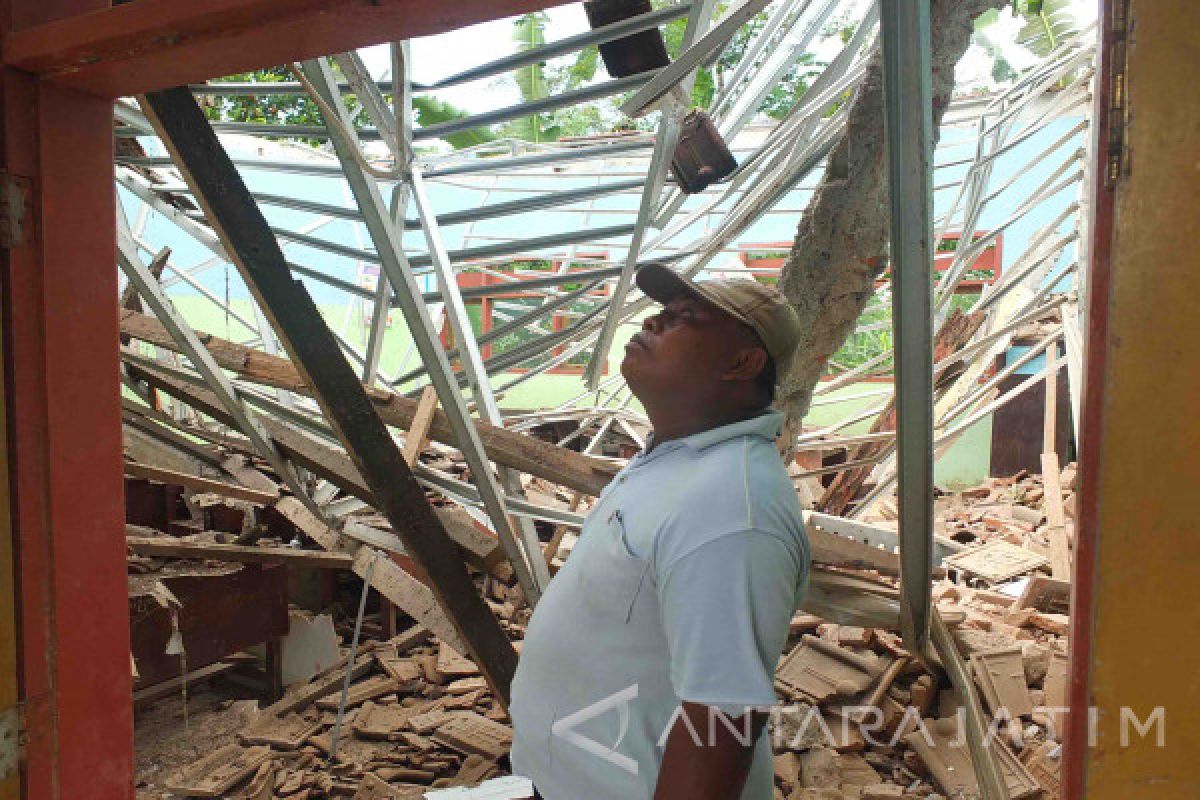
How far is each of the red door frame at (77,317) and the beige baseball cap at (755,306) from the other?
772mm

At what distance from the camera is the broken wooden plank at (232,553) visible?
162 inches

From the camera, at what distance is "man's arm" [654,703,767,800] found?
1.40 m

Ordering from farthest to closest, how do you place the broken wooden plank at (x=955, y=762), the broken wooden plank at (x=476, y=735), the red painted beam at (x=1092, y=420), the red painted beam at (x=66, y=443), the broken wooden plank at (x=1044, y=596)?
the broken wooden plank at (x=1044, y=596), the broken wooden plank at (x=476, y=735), the broken wooden plank at (x=955, y=762), the red painted beam at (x=66, y=443), the red painted beam at (x=1092, y=420)

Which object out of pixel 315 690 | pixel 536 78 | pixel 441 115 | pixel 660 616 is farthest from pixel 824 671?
pixel 536 78

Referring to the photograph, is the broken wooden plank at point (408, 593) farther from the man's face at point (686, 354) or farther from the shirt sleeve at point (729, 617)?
the shirt sleeve at point (729, 617)

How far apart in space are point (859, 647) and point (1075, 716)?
14.0 feet

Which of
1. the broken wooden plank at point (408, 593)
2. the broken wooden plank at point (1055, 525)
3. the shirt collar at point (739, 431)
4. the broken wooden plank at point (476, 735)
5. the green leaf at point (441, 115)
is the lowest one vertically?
the broken wooden plank at point (476, 735)

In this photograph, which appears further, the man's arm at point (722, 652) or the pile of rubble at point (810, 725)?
the pile of rubble at point (810, 725)

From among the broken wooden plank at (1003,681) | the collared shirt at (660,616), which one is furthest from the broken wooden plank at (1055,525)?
the collared shirt at (660,616)

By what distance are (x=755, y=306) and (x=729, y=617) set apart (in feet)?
2.50

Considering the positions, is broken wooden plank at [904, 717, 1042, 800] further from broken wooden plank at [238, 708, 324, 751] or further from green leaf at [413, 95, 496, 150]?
green leaf at [413, 95, 496, 150]

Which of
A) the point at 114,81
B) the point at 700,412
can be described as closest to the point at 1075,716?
the point at 700,412

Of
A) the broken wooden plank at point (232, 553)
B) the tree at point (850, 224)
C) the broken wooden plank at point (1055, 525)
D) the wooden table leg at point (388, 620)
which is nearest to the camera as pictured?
the tree at point (850, 224)

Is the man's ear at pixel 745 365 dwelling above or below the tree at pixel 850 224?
below
